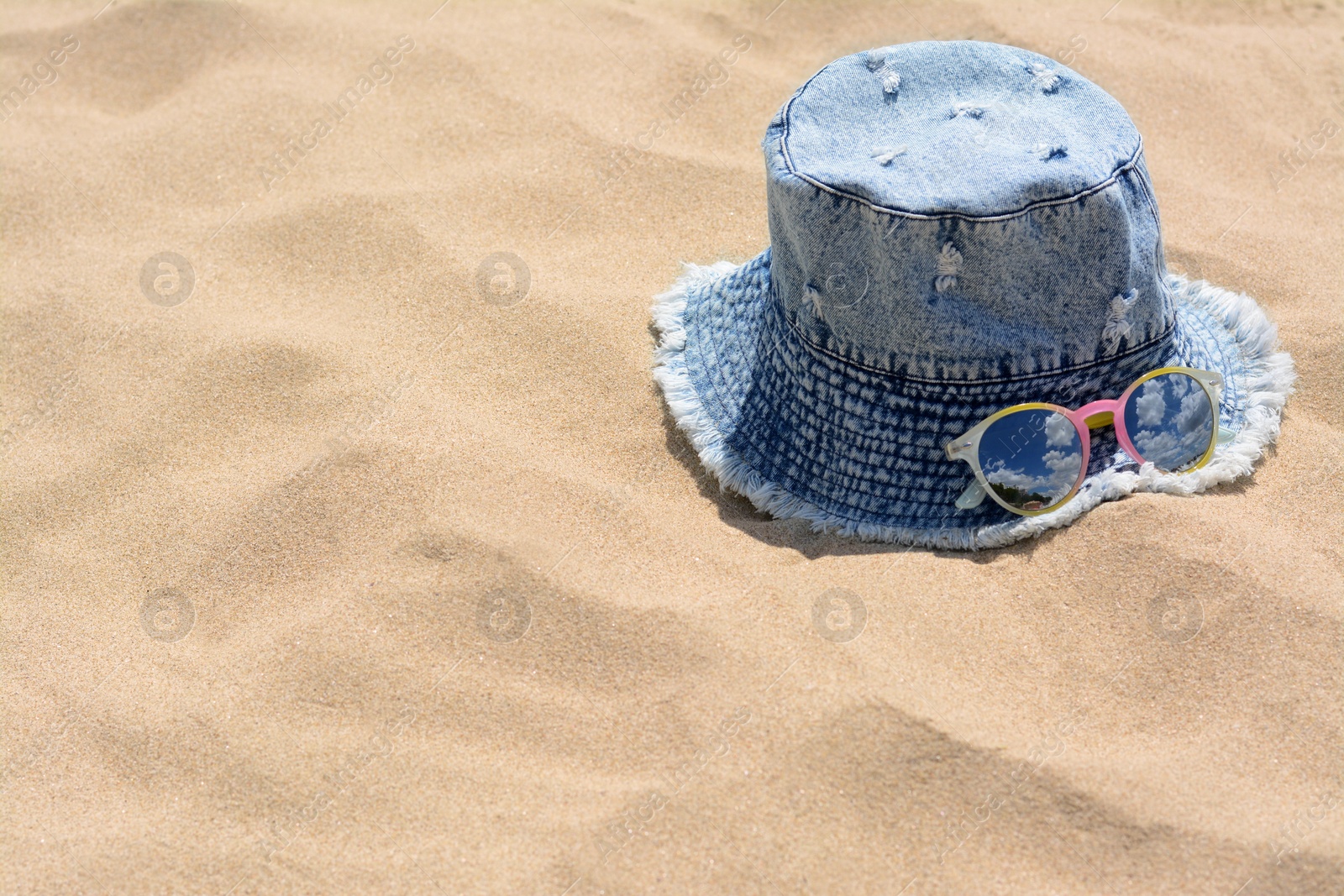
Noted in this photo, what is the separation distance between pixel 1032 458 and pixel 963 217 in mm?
467

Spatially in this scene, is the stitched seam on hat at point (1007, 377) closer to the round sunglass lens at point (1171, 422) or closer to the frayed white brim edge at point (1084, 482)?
the round sunglass lens at point (1171, 422)

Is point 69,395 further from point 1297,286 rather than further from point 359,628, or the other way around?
point 1297,286

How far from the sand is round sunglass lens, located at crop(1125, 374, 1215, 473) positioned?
94 mm

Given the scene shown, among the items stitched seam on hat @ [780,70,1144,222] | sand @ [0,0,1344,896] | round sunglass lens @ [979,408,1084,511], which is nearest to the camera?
sand @ [0,0,1344,896]

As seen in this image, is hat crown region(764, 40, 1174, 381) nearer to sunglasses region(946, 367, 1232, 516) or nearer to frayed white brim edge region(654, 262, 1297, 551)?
sunglasses region(946, 367, 1232, 516)

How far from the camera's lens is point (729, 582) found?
6.55ft

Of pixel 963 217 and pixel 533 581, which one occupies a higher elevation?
pixel 963 217

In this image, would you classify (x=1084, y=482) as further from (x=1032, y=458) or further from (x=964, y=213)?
(x=964, y=213)

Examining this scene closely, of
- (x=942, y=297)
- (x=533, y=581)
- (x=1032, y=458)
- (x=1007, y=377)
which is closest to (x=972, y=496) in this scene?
(x=1032, y=458)

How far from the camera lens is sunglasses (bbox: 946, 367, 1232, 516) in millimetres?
1938

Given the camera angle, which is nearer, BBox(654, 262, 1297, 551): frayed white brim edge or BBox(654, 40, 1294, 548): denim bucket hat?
BBox(654, 40, 1294, 548): denim bucket hat

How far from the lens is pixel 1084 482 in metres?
2.02

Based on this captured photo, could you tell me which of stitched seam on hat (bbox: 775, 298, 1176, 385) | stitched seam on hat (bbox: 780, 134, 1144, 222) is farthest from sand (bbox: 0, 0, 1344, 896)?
stitched seam on hat (bbox: 780, 134, 1144, 222)

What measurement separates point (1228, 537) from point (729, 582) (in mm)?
904
